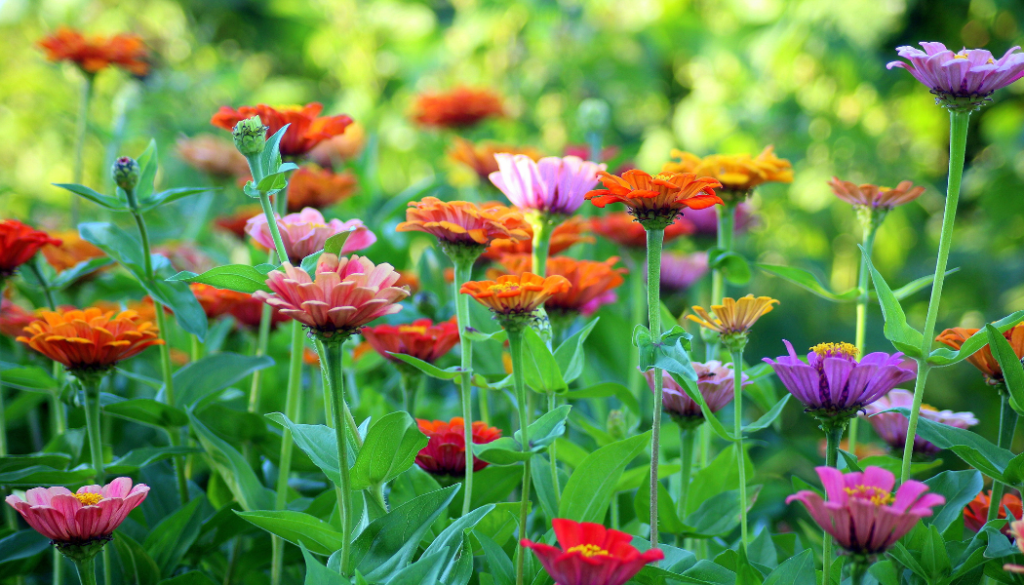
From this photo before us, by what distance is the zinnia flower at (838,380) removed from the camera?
0.43 metres

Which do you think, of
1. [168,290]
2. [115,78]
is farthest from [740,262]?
[115,78]

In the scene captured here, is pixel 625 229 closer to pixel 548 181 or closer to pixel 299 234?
pixel 548 181

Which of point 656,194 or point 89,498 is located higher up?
point 656,194

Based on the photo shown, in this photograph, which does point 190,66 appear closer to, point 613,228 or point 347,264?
point 613,228

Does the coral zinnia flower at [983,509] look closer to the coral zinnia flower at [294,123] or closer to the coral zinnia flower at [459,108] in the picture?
the coral zinnia flower at [294,123]

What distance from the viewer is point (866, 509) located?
345 millimetres

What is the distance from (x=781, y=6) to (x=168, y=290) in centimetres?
155

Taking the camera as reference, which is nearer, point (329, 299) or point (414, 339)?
point (329, 299)

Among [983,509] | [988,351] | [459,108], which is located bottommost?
[983,509]

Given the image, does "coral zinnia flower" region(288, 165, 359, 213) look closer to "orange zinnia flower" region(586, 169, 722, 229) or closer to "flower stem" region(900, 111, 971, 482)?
"orange zinnia flower" region(586, 169, 722, 229)

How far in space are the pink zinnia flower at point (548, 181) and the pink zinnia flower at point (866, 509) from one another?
0.84ft

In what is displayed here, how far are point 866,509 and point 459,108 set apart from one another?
3.03ft

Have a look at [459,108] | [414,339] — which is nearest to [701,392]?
[414,339]

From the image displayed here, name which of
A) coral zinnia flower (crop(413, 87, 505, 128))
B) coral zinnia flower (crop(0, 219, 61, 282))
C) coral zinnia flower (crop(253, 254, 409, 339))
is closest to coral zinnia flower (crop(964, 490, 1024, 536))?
coral zinnia flower (crop(253, 254, 409, 339))
